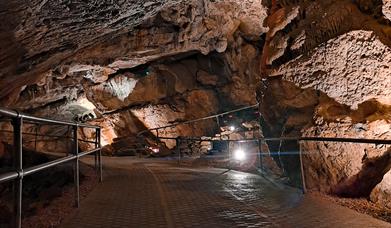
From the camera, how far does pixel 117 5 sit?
725cm

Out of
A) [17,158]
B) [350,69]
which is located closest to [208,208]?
[17,158]

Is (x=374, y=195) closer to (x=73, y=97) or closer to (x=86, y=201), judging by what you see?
(x=86, y=201)

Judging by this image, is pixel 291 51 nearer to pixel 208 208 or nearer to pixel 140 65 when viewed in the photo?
pixel 208 208

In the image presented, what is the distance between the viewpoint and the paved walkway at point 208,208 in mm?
3498

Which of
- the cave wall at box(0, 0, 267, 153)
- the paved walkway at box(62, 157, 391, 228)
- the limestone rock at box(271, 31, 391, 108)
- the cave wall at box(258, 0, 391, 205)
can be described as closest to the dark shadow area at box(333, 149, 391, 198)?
the cave wall at box(258, 0, 391, 205)

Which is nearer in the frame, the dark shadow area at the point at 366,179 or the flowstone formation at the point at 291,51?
the dark shadow area at the point at 366,179

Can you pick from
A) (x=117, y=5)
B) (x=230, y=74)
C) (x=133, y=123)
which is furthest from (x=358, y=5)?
(x=133, y=123)

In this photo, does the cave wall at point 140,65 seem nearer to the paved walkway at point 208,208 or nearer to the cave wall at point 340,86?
the cave wall at point 340,86

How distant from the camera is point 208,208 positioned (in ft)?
13.6

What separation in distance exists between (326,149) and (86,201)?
4.22 metres

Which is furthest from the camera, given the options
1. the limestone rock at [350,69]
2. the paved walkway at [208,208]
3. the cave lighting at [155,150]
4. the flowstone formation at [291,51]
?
the cave lighting at [155,150]

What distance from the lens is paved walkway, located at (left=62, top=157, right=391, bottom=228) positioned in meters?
3.50

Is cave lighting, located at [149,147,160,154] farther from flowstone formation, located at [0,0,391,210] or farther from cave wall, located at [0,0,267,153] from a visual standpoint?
flowstone formation, located at [0,0,391,210]

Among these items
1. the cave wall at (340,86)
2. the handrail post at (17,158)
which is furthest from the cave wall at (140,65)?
the handrail post at (17,158)
